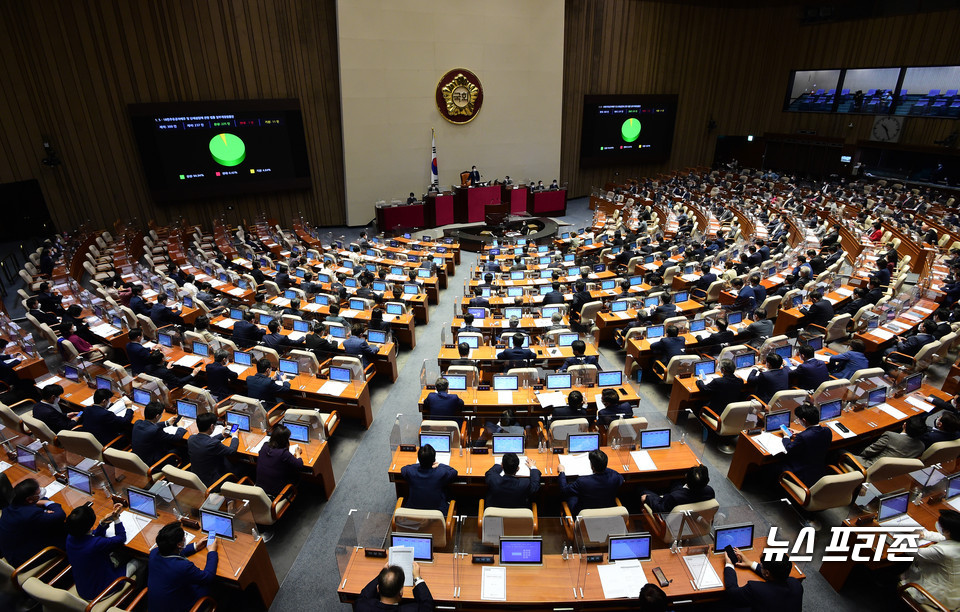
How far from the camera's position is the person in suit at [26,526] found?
4535 millimetres

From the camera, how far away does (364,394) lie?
7.42m

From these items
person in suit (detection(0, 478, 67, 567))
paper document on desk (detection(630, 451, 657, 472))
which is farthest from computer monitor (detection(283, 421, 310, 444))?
paper document on desk (detection(630, 451, 657, 472))

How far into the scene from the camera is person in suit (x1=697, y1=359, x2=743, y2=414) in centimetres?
663

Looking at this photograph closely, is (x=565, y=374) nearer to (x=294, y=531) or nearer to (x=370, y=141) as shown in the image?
(x=294, y=531)

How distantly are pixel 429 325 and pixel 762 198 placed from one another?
1726 centimetres

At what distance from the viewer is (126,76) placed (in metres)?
15.7

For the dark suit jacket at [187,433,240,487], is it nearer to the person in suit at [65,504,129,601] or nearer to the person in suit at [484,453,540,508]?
the person in suit at [65,504,129,601]

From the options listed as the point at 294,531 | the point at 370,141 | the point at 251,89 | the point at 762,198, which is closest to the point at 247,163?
the point at 251,89

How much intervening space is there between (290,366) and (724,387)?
6332 mm

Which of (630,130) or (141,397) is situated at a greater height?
(630,130)

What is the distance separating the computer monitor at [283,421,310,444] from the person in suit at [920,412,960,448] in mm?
7015

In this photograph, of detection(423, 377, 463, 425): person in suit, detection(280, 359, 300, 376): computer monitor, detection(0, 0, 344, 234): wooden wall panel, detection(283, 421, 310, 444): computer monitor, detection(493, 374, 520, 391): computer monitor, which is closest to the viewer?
detection(283, 421, 310, 444): computer monitor

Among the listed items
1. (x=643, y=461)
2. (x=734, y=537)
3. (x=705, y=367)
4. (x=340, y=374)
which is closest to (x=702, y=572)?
(x=734, y=537)

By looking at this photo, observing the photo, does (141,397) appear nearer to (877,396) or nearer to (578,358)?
(578,358)
